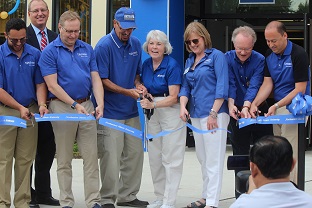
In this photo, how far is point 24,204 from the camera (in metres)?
7.67

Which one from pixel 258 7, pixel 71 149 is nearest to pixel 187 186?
pixel 71 149

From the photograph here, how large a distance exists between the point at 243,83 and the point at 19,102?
2.38 metres

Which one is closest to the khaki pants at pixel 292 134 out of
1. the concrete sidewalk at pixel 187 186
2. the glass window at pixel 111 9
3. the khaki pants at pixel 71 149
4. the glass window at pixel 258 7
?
the concrete sidewalk at pixel 187 186

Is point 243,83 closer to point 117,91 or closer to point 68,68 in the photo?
point 117,91

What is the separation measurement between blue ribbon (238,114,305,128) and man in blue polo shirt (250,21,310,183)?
67 millimetres

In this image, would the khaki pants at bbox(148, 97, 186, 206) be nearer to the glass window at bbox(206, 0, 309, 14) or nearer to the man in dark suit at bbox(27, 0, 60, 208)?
the man in dark suit at bbox(27, 0, 60, 208)

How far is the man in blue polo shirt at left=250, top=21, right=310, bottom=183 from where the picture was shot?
7.07m

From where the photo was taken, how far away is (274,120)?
7086 millimetres

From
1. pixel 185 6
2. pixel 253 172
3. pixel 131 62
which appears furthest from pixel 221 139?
pixel 185 6

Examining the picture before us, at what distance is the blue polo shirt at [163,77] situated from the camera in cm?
784

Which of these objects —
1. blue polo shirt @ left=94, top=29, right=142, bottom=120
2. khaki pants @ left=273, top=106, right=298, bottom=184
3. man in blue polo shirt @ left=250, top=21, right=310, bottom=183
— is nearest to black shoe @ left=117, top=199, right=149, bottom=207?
blue polo shirt @ left=94, top=29, right=142, bottom=120

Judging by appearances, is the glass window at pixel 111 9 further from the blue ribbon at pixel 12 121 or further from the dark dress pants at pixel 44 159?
the blue ribbon at pixel 12 121

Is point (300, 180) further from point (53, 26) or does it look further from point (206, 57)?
point (53, 26)

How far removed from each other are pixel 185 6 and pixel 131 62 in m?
6.02
